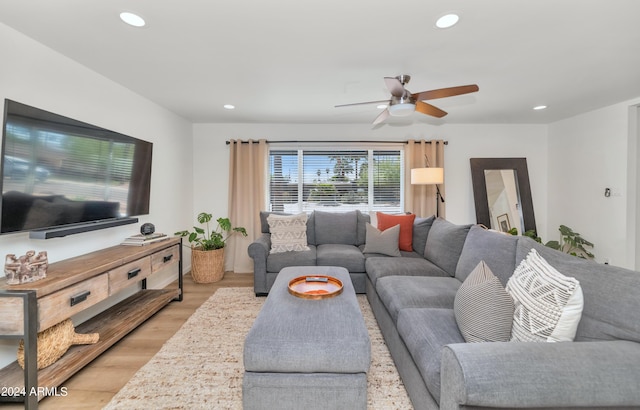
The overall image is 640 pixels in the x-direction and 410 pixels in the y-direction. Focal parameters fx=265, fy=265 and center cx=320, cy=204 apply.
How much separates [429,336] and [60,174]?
2739 mm

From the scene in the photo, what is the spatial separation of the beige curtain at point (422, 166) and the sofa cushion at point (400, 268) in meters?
1.56

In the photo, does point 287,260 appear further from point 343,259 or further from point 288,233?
point 343,259

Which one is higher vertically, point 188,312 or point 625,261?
point 625,261

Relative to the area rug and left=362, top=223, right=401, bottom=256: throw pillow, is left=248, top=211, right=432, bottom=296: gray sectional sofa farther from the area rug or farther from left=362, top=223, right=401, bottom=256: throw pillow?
the area rug

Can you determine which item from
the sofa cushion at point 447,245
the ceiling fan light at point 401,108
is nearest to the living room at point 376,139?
the ceiling fan light at point 401,108

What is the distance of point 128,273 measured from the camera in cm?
225

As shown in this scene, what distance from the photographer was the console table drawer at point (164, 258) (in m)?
2.64

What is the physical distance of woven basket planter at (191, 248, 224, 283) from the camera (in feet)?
12.2

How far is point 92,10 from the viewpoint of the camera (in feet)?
5.44

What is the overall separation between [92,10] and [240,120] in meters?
2.53

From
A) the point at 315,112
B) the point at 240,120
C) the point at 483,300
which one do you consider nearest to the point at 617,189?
the point at 483,300

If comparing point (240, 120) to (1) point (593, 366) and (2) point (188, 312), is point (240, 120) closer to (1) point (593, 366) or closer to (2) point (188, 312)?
(2) point (188, 312)

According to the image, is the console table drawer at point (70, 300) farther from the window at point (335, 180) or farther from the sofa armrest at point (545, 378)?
the window at point (335, 180)

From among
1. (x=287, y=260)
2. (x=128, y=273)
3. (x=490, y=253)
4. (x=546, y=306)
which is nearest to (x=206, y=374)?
(x=128, y=273)
